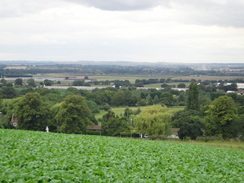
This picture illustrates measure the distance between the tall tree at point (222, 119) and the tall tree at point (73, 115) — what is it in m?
21.1

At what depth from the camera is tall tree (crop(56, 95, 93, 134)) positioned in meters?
51.9

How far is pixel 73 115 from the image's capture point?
51.8 meters

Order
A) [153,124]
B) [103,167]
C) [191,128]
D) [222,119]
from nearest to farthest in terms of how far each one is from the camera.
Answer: [103,167], [153,124], [222,119], [191,128]

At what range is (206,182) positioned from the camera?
1327cm

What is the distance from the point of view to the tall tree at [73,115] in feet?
170

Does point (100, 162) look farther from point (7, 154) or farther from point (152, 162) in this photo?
point (7, 154)

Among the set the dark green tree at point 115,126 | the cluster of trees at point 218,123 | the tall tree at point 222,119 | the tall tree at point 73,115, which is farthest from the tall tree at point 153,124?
the tall tree at point 73,115

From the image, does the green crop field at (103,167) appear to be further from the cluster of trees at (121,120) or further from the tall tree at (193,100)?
the tall tree at (193,100)

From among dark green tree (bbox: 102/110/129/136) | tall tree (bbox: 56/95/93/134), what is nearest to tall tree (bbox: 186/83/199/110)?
dark green tree (bbox: 102/110/129/136)

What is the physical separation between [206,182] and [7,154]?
956 centimetres

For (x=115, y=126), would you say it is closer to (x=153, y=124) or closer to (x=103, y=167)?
(x=153, y=124)

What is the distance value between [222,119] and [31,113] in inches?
1243

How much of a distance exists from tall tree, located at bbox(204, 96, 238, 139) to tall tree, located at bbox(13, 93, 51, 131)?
27.6 metres

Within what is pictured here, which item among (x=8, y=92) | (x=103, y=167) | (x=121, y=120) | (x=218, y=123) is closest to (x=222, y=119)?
(x=218, y=123)
